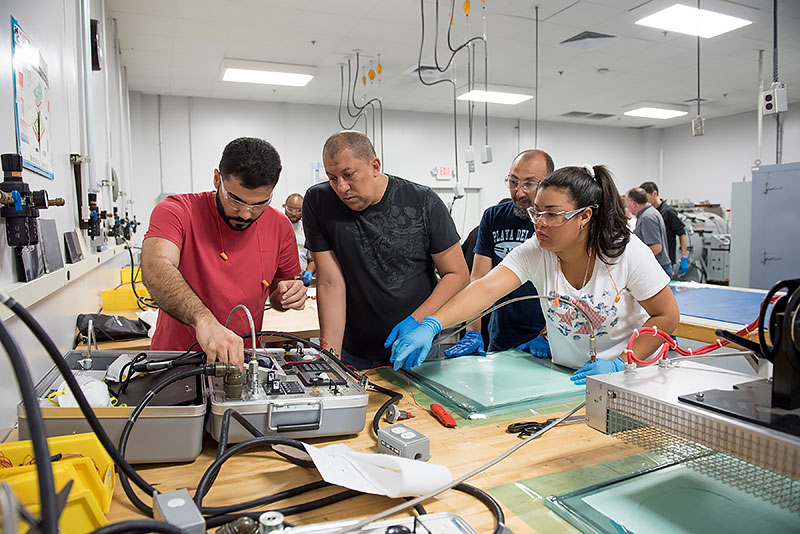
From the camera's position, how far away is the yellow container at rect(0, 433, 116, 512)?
27.0 inches

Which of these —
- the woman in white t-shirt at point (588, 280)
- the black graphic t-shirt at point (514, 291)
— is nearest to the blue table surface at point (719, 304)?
the black graphic t-shirt at point (514, 291)

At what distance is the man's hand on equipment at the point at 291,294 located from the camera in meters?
1.58

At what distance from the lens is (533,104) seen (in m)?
7.69

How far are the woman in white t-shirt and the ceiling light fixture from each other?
15.6 feet

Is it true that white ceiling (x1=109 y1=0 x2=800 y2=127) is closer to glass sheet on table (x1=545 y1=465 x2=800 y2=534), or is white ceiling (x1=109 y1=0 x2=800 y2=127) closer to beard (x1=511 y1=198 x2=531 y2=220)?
beard (x1=511 y1=198 x2=531 y2=220)

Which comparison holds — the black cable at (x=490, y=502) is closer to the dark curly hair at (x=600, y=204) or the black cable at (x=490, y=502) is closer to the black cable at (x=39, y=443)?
the black cable at (x=39, y=443)

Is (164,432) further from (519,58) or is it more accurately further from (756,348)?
(519,58)

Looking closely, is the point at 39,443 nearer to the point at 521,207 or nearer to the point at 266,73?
the point at 521,207

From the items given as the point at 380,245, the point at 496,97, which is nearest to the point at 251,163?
the point at 380,245

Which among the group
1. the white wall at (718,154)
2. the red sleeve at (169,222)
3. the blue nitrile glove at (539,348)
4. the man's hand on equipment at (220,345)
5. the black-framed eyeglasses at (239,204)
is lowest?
→ the blue nitrile glove at (539,348)

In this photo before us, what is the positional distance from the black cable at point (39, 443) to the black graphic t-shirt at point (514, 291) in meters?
2.00

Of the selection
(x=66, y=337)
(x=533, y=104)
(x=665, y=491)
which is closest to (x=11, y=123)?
(x=66, y=337)

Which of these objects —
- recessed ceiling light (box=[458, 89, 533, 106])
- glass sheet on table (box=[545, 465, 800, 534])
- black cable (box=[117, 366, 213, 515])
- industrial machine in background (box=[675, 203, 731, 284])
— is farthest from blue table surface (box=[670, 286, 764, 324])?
industrial machine in background (box=[675, 203, 731, 284])

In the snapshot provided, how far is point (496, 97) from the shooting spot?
7.04m
